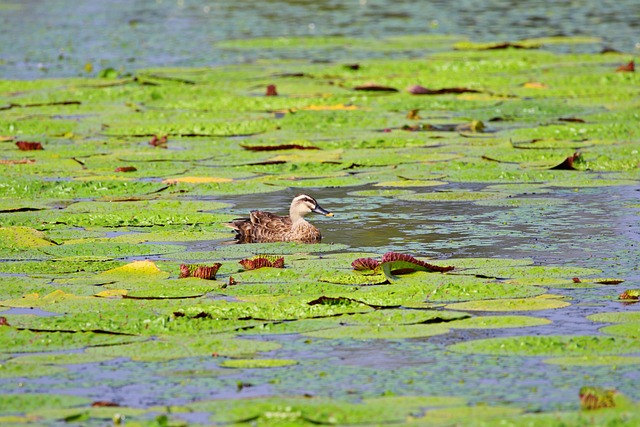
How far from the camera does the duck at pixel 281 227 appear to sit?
28.0 feet

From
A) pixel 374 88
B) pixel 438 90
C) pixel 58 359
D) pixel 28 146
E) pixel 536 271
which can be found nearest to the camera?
pixel 58 359

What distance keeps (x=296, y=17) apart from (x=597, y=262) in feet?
59.6

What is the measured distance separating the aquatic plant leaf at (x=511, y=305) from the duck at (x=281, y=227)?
209 centimetres

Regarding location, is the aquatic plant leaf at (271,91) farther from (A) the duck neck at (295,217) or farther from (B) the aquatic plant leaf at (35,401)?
(B) the aquatic plant leaf at (35,401)

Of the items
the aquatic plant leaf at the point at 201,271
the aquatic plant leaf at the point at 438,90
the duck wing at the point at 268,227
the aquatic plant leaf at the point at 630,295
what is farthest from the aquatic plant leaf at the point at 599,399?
the aquatic plant leaf at the point at 438,90

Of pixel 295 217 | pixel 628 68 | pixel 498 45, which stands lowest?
pixel 295 217

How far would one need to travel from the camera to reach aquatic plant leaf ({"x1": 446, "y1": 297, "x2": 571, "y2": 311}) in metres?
6.52

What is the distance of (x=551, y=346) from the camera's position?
231 inches

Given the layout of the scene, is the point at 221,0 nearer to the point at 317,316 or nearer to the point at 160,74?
the point at 160,74

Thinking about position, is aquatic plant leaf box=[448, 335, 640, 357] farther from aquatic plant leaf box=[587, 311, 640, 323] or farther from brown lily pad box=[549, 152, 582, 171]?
brown lily pad box=[549, 152, 582, 171]

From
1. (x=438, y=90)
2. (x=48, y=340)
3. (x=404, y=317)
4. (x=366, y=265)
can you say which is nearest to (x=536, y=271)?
(x=366, y=265)

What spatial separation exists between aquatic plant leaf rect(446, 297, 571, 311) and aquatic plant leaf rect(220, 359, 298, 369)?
1175 millimetres

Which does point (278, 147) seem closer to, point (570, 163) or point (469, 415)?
point (570, 163)

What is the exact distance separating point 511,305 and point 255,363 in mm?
1520
